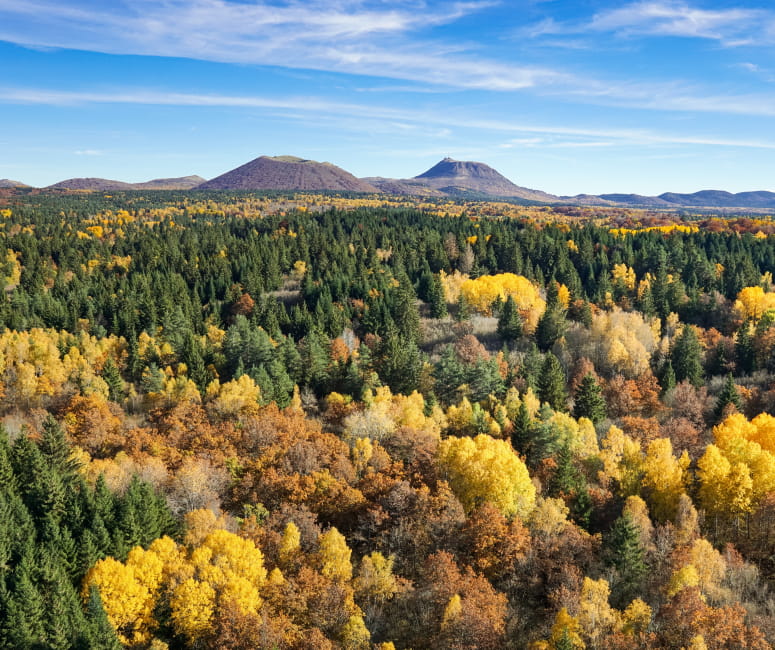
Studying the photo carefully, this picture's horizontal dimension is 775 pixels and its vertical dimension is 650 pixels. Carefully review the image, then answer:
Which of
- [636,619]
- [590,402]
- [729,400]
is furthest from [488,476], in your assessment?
[729,400]

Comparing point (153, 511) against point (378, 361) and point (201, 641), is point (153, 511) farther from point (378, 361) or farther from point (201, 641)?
point (378, 361)

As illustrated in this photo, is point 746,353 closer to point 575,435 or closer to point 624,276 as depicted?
point 624,276

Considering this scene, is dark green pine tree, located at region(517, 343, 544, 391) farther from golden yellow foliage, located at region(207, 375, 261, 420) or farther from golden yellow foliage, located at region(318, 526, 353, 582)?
golden yellow foliage, located at region(318, 526, 353, 582)

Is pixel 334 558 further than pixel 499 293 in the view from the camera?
No

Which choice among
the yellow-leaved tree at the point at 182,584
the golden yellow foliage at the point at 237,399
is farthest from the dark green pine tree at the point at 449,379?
the yellow-leaved tree at the point at 182,584

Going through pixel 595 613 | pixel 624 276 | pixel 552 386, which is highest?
pixel 624 276

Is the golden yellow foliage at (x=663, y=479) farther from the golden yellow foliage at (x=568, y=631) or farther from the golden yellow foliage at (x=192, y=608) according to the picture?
the golden yellow foliage at (x=192, y=608)
